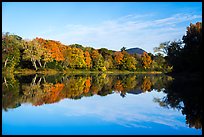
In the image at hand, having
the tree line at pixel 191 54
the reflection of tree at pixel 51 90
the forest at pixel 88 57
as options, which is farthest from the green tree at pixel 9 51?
the tree line at pixel 191 54

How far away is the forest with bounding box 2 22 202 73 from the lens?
42.2 m

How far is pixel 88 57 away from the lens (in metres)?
88.0

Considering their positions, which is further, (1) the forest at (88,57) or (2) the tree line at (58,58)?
Result: (2) the tree line at (58,58)

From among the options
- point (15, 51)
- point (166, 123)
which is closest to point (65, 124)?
point (166, 123)

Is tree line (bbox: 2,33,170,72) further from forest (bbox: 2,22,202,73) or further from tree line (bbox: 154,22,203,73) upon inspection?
tree line (bbox: 154,22,203,73)

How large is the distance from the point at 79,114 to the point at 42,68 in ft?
183

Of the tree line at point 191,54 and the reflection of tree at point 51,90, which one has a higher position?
the tree line at point 191,54

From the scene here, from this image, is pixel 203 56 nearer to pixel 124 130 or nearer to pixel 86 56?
pixel 124 130

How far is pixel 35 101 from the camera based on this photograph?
17.1m

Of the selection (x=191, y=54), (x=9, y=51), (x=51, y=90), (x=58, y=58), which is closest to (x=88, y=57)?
(x=58, y=58)

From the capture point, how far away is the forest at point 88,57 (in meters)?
42.2

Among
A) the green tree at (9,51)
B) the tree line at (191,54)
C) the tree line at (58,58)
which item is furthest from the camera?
the tree line at (58,58)

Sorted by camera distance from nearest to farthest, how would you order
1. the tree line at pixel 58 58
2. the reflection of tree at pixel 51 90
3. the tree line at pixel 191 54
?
the reflection of tree at pixel 51 90
the tree line at pixel 191 54
the tree line at pixel 58 58

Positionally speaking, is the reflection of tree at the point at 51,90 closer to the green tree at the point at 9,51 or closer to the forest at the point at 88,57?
the forest at the point at 88,57
